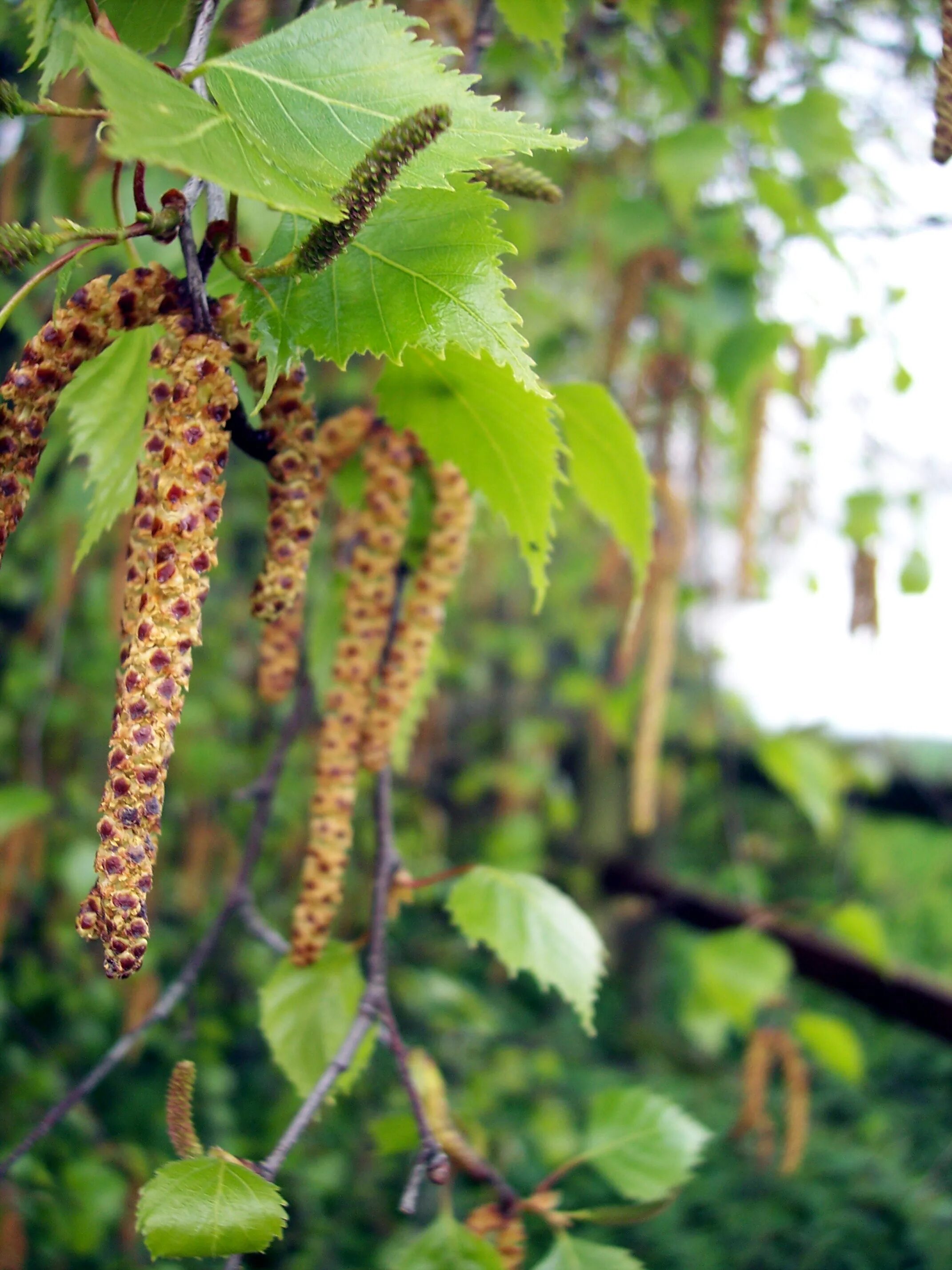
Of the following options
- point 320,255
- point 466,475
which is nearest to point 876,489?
point 466,475

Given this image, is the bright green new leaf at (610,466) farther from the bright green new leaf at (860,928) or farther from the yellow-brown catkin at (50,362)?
the bright green new leaf at (860,928)

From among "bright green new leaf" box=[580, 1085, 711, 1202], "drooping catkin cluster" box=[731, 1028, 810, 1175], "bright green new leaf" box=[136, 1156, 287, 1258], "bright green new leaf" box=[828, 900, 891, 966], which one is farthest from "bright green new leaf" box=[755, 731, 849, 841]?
"bright green new leaf" box=[136, 1156, 287, 1258]

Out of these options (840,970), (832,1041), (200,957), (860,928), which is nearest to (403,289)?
(200,957)

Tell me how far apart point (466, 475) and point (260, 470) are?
150cm

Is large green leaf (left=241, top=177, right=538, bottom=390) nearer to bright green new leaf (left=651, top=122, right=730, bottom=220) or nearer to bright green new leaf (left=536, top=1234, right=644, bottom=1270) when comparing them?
bright green new leaf (left=536, top=1234, right=644, bottom=1270)

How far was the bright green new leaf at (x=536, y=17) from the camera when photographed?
65cm

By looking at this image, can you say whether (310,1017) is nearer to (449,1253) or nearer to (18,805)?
(449,1253)

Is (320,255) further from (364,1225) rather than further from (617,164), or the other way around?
(364,1225)

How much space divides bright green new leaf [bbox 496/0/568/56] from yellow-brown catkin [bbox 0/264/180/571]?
0.39m

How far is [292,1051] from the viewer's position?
713mm

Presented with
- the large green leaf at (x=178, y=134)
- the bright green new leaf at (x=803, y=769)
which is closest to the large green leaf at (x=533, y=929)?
the large green leaf at (x=178, y=134)

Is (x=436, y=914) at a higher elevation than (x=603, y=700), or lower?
lower

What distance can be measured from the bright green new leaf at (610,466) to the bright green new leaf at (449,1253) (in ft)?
1.68

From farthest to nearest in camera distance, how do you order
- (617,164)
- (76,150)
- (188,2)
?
(617,164), (76,150), (188,2)
